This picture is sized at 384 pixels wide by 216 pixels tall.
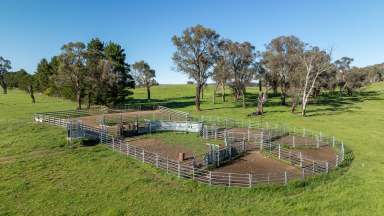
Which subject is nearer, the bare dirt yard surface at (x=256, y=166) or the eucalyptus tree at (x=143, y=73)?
the bare dirt yard surface at (x=256, y=166)

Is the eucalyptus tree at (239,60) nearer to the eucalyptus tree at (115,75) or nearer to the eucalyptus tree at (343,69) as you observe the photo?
the eucalyptus tree at (115,75)

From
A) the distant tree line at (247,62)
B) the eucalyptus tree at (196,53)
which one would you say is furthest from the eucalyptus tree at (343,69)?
the eucalyptus tree at (196,53)

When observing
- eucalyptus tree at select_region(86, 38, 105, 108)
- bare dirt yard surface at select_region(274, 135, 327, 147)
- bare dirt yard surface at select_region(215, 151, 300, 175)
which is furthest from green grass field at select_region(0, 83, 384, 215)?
eucalyptus tree at select_region(86, 38, 105, 108)

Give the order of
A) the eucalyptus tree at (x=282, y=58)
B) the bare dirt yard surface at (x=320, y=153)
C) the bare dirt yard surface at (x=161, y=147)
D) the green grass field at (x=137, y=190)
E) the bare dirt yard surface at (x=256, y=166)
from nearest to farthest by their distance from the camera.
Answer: the green grass field at (x=137, y=190), the bare dirt yard surface at (x=256, y=166), the bare dirt yard surface at (x=320, y=153), the bare dirt yard surface at (x=161, y=147), the eucalyptus tree at (x=282, y=58)

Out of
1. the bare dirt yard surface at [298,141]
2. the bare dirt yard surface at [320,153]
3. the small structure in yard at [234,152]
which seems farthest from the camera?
the bare dirt yard surface at [298,141]

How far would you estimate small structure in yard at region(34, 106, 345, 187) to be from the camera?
24467 millimetres

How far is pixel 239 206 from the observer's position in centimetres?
2017

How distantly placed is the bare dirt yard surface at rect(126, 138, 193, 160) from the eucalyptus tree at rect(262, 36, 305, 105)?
39100 mm

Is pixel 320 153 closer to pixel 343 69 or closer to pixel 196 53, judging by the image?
pixel 196 53

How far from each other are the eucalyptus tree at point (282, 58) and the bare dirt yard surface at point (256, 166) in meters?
40.0

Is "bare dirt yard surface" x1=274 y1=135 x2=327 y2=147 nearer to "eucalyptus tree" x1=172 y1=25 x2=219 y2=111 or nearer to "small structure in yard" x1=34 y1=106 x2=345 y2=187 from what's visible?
"small structure in yard" x1=34 y1=106 x2=345 y2=187

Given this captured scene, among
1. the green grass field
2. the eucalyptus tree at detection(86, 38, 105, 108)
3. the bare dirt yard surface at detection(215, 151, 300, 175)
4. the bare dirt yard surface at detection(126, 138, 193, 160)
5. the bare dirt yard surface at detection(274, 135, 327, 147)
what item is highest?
the eucalyptus tree at detection(86, 38, 105, 108)

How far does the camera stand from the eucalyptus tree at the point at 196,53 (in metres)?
62.8

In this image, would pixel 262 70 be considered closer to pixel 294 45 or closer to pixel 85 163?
pixel 294 45
